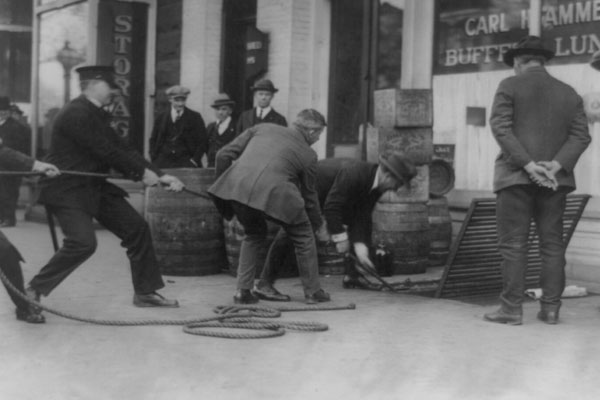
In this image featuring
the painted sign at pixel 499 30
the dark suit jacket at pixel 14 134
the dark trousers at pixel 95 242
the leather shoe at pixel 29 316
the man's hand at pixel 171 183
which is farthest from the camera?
the dark suit jacket at pixel 14 134

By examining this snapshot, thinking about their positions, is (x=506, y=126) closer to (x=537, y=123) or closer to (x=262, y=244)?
(x=537, y=123)

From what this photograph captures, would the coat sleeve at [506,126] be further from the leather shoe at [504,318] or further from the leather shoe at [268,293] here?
the leather shoe at [268,293]

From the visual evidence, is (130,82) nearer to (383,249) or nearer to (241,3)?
(241,3)

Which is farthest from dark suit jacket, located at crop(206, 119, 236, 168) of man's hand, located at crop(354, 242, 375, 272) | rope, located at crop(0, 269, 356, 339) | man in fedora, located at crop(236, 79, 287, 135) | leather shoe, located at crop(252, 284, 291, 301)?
rope, located at crop(0, 269, 356, 339)

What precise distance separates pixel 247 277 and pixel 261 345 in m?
1.68

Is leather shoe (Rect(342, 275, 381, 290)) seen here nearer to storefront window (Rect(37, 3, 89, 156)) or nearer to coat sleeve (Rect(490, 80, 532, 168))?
coat sleeve (Rect(490, 80, 532, 168))

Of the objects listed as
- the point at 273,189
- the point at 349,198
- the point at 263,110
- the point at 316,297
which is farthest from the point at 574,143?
the point at 263,110

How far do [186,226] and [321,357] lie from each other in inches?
150

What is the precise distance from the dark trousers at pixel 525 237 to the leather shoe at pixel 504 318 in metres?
0.08

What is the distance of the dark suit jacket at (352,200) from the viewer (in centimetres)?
812

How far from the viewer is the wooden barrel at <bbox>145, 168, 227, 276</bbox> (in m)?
9.62

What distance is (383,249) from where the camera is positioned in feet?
32.1

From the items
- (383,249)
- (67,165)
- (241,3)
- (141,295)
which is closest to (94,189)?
(67,165)

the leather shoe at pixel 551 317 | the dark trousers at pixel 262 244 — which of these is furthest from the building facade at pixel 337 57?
the dark trousers at pixel 262 244
